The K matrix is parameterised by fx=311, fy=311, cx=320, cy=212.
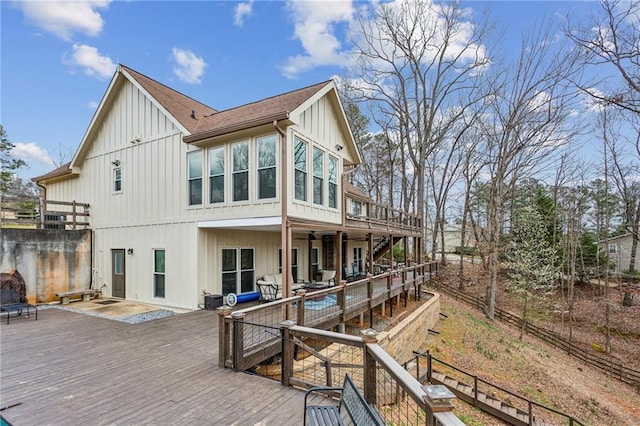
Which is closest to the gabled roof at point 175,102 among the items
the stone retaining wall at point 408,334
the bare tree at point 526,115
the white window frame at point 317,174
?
the white window frame at point 317,174

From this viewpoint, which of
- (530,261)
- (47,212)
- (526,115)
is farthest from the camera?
(526,115)

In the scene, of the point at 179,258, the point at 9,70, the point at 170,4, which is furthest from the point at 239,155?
the point at 9,70

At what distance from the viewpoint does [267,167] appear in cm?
892

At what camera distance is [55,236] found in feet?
37.3

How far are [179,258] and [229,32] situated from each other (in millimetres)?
11767

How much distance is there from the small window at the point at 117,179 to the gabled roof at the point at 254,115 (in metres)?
3.96

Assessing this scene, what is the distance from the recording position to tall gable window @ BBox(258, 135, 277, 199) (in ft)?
28.9

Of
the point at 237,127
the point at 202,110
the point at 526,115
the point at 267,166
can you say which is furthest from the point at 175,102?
the point at 526,115

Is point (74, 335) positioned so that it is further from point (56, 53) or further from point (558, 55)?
point (558, 55)

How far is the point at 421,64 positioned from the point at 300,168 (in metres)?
18.1

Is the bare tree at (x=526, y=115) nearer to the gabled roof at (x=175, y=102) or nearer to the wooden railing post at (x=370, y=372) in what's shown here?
the gabled roof at (x=175, y=102)

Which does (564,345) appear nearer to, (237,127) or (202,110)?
(237,127)

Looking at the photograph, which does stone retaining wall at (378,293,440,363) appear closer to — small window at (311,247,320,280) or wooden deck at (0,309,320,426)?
wooden deck at (0,309,320,426)

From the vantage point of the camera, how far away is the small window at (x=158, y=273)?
10.5 meters
